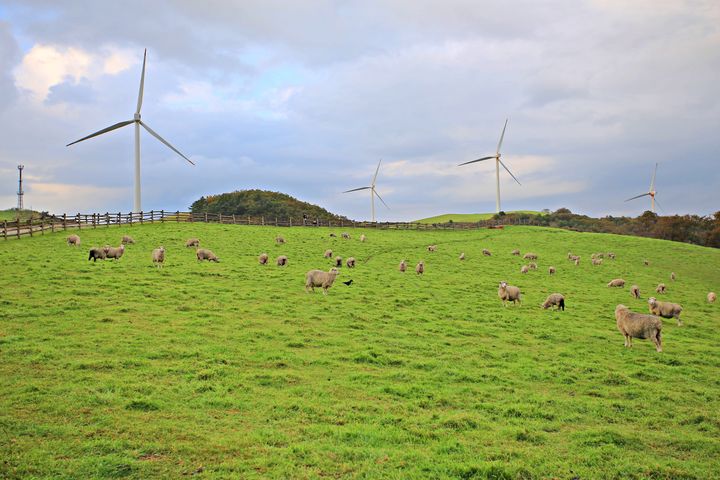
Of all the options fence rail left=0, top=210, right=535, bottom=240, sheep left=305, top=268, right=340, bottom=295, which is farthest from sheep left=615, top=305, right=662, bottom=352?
fence rail left=0, top=210, right=535, bottom=240

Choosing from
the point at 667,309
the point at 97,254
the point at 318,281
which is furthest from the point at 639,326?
the point at 97,254

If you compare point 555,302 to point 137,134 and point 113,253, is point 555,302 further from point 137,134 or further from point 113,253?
point 137,134

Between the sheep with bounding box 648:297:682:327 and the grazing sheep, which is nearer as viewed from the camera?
the sheep with bounding box 648:297:682:327

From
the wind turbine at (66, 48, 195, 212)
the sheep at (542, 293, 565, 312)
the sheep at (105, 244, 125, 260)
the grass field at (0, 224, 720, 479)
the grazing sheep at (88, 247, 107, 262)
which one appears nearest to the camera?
the grass field at (0, 224, 720, 479)

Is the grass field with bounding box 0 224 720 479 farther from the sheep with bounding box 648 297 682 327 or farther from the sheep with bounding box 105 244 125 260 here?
the sheep with bounding box 105 244 125 260

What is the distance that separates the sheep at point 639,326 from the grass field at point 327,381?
81 centimetres

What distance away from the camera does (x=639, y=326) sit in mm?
18891

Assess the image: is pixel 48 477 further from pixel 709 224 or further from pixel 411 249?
pixel 709 224

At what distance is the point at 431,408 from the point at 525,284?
2411 centimetres

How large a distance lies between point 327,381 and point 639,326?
12.6 m

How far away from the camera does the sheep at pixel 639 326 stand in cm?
1866

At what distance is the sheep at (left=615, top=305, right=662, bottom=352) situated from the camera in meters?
18.7

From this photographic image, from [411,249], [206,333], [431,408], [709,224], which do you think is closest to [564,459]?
[431,408]

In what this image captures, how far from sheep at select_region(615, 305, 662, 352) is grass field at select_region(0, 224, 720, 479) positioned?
2.65 feet
